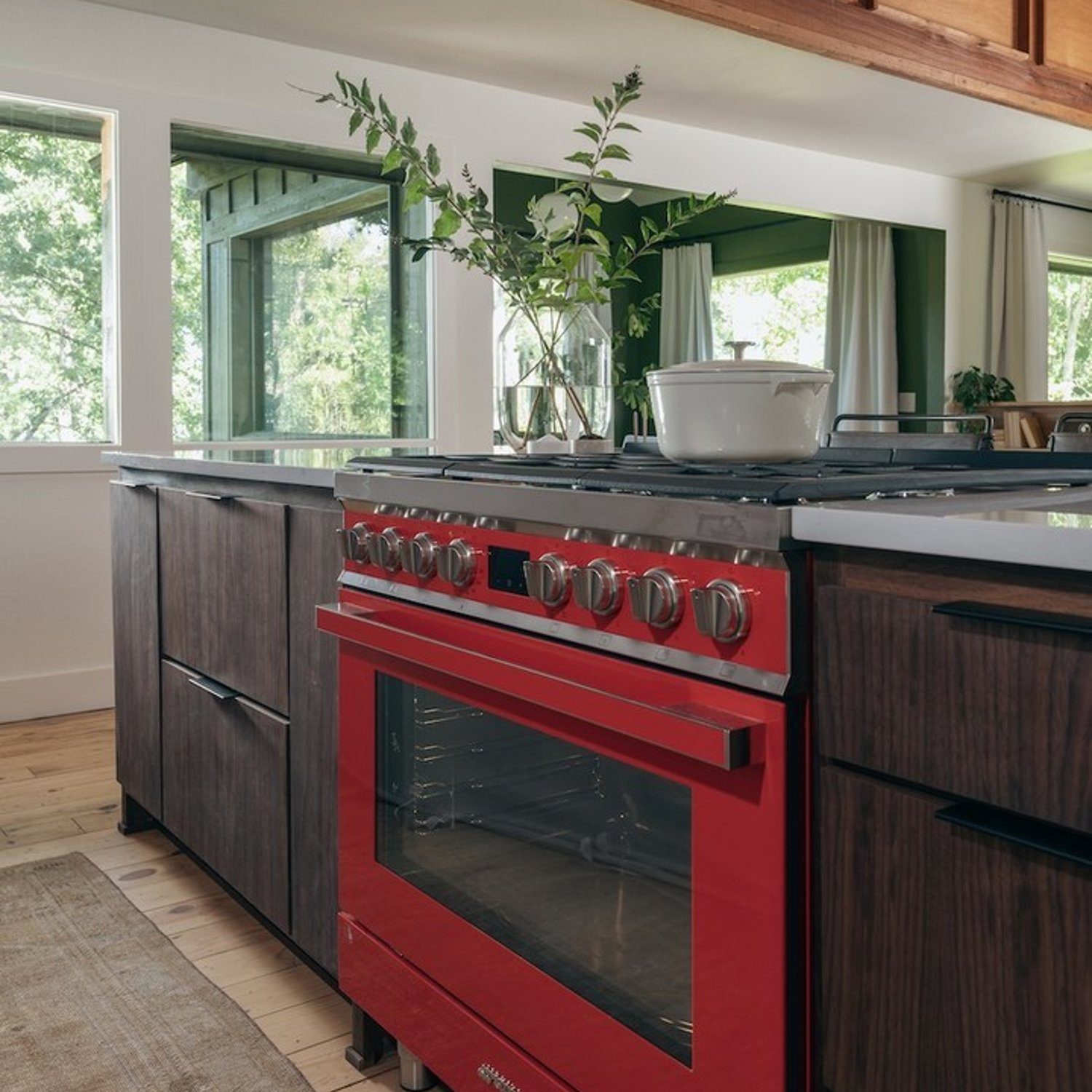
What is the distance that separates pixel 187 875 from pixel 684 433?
151 centimetres

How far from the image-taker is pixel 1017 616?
79 cm

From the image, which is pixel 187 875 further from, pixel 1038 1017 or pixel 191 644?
pixel 1038 1017

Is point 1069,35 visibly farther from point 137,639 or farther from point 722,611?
point 722,611

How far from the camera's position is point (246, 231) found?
424 cm

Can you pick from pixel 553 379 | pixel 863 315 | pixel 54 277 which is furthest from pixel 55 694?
pixel 863 315

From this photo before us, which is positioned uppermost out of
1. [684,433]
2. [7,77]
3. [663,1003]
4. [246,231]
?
[7,77]

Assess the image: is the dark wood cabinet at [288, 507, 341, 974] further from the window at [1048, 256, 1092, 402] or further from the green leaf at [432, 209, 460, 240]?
the window at [1048, 256, 1092, 402]

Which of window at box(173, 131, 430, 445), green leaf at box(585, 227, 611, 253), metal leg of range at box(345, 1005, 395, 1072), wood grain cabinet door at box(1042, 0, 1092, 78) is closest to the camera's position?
metal leg of range at box(345, 1005, 395, 1072)

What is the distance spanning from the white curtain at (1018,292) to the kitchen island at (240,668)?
5.91m

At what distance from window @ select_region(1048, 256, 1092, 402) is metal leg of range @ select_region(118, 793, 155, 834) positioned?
7.20m

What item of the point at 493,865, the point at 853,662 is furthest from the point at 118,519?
the point at 853,662

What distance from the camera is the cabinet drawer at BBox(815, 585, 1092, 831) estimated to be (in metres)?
0.77

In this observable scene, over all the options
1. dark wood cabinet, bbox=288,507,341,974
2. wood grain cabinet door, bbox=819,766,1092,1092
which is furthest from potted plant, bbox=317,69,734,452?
wood grain cabinet door, bbox=819,766,1092,1092

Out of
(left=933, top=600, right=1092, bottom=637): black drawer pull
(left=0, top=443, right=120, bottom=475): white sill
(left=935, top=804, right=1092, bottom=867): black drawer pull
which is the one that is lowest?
(left=935, top=804, right=1092, bottom=867): black drawer pull
